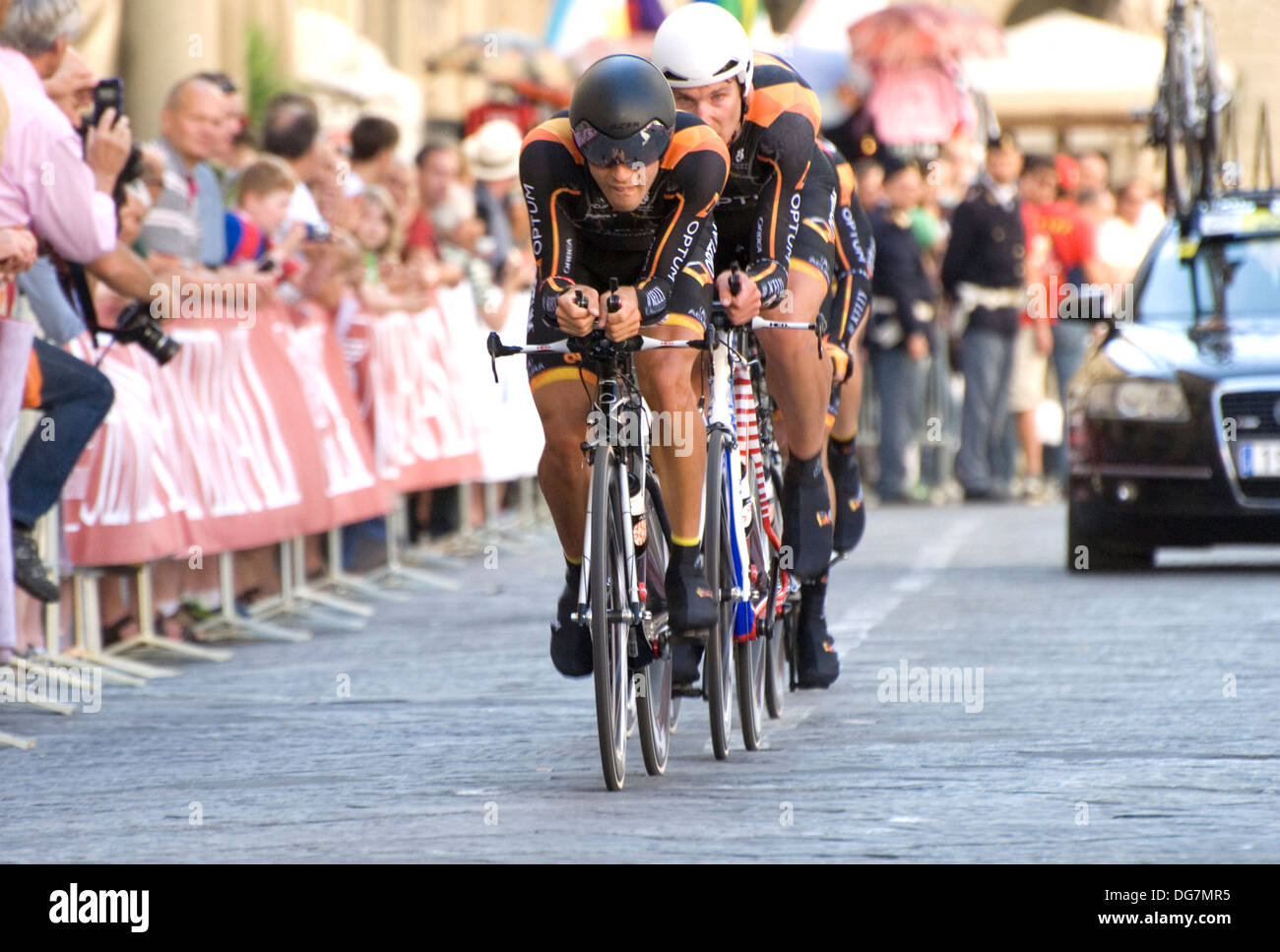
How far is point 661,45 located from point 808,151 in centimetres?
61

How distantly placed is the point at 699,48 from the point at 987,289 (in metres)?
12.3

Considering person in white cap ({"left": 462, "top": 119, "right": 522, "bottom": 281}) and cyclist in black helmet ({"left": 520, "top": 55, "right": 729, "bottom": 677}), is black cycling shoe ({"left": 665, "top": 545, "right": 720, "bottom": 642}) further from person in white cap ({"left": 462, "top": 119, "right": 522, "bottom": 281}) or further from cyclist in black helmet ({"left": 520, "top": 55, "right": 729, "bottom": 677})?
person in white cap ({"left": 462, "top": 119, "right": 522, "bottom": 281})

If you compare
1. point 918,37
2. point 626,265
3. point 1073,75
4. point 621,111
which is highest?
point 918,37

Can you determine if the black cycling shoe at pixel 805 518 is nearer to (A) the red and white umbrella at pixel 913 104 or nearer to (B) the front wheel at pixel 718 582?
(B) the front wheel at pixel 718 582

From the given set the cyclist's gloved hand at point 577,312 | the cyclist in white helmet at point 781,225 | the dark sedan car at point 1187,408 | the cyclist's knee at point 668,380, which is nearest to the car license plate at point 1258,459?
the dark sedan car at point 1187,408

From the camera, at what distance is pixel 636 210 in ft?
24.6

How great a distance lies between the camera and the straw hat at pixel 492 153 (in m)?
19.0

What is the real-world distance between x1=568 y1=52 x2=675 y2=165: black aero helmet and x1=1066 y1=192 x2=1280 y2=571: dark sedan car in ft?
21.4

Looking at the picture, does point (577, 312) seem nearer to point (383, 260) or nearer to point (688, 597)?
point (688, 597)

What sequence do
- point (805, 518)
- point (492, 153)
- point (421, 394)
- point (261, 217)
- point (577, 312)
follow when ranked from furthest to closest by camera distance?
point (492, 153) < point (421, 394) < point (261, 217) < point (805, 518) < point (577, 312)

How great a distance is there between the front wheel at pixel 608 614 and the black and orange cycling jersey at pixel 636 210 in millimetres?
485

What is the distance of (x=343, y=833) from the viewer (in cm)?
658

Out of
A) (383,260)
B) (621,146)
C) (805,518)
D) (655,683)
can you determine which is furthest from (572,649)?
(383,260)
